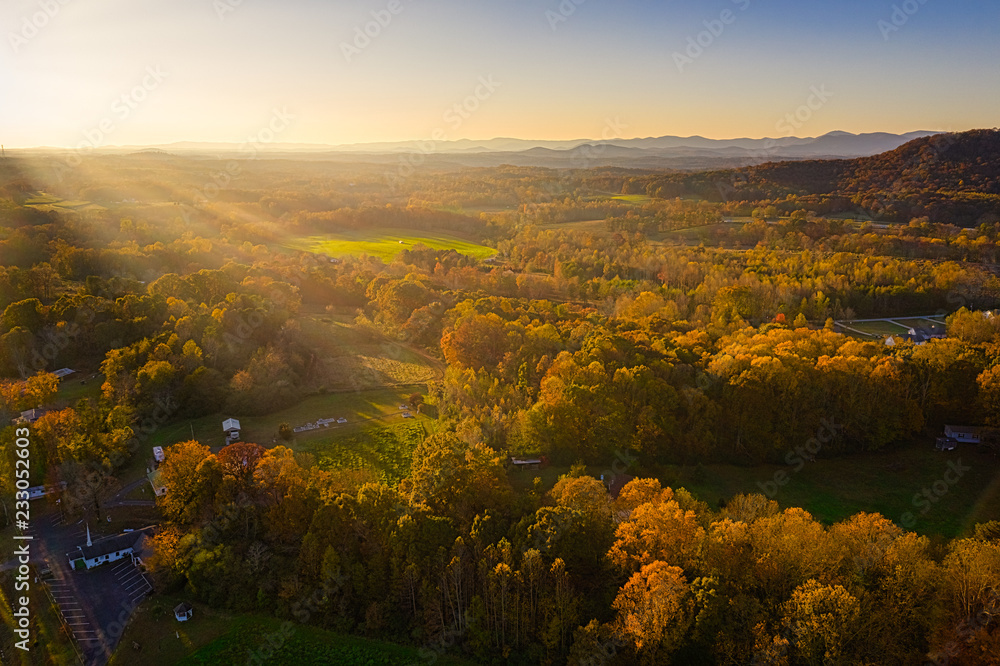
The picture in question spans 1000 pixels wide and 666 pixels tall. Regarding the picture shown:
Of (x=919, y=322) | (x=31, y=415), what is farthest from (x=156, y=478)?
(x=919, y=322)

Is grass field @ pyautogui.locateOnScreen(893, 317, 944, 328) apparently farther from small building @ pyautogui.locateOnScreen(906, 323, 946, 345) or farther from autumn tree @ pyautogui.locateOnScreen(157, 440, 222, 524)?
autumn tree @ pyautogui.locateOnScreen(157, 440, 222, 524)

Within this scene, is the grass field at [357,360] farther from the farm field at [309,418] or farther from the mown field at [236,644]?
the mown field at [236,644]

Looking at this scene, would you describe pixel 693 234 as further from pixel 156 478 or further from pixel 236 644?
pixel 236 644

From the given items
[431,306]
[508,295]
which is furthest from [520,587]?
[508,295]

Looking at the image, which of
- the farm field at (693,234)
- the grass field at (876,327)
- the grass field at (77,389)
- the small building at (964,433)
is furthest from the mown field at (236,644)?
the farm field at (693,234)

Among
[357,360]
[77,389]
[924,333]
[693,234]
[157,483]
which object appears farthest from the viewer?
[693,234]

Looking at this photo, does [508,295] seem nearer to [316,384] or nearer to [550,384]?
[316,384]

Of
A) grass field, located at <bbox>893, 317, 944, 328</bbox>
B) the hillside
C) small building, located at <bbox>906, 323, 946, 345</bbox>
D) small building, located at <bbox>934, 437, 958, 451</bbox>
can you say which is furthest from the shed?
the hillside
